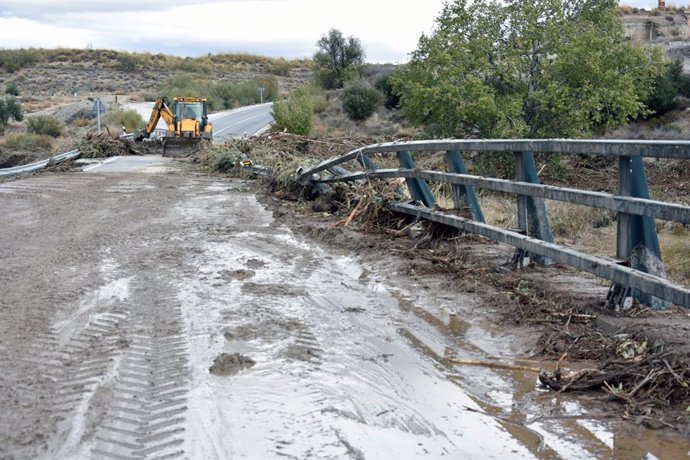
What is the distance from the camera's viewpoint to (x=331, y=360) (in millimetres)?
5359

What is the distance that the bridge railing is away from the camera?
17.6 feet

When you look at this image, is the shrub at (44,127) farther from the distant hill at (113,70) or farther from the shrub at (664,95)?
the distant hill at (113,70)

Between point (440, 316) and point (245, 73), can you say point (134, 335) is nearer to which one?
point (440, 316)

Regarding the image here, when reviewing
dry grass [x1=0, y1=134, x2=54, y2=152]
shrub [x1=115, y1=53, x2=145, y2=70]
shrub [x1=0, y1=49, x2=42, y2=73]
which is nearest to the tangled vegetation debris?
dry grass [x1=0, y1=134, x2=54, y2=152]

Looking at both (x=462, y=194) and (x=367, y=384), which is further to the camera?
(x=462, y=194)

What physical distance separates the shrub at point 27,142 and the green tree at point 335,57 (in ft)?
119

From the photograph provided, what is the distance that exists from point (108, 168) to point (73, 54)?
106 metres

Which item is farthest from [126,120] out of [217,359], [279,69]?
[279,69]

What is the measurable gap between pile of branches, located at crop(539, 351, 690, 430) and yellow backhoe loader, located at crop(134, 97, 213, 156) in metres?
27.1

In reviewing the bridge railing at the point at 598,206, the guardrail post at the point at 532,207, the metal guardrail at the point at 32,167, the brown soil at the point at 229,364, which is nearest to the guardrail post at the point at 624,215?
the bridge railing at the point at 598,206

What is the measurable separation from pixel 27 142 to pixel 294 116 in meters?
18.5

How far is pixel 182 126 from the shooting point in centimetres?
3228

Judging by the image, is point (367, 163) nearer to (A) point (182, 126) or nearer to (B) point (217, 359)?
(B) point (217, 359)

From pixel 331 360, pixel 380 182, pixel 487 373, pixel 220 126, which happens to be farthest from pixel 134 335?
pixel 220 126
